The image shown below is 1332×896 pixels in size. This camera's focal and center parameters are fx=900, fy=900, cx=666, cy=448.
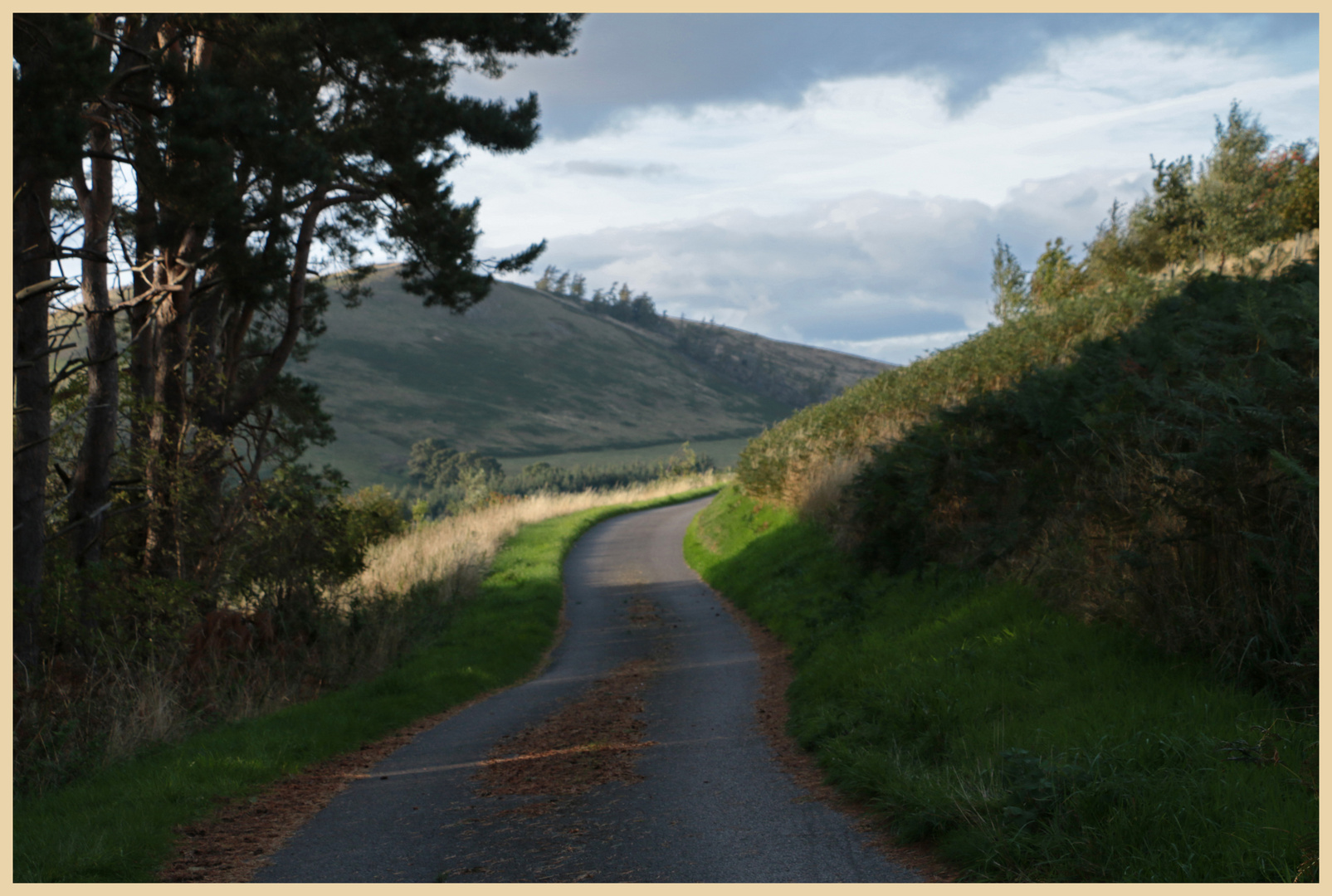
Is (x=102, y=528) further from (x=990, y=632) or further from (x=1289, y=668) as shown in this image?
(x=1289, y=668)

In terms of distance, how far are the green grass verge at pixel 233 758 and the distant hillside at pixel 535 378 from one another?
2956 inches

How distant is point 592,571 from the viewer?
2375 cm

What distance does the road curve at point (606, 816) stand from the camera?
5215 millimetres

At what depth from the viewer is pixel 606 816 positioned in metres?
6.20

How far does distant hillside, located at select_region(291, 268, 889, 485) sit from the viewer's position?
367 feet

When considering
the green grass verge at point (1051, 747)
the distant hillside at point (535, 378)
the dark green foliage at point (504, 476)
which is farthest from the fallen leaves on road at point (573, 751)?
the distant hillside at point (535, 378)

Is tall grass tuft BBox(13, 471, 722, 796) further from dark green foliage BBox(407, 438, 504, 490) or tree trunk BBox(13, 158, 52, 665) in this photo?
dark green foliage BBox(407, 438, 504, 490)

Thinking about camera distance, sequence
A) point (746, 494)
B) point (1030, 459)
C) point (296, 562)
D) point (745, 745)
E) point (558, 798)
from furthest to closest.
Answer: point (746, 494), point (296, 562), point (1030, 459), point (745, 745), point (558, 798)

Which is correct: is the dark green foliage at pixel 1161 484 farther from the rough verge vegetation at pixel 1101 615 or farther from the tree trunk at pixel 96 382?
the tree trunk at pixel 96 382

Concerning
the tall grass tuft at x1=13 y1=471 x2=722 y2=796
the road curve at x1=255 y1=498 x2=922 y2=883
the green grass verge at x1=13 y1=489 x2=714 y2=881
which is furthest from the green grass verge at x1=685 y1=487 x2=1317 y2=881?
the tall grass tuft at x1=13 y1=471 x2=722 y2=796

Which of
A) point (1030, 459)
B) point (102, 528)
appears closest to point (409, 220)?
point (102, 528)

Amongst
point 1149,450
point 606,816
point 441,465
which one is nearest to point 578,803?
point 606,816

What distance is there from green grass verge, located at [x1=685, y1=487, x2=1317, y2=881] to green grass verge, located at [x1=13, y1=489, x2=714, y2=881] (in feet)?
15.3

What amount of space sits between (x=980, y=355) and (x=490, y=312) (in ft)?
527
